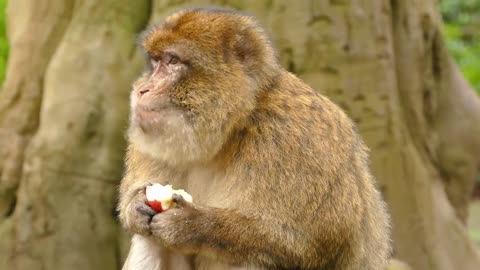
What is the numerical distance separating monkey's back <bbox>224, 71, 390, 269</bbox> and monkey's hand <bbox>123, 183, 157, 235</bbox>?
0.43 m

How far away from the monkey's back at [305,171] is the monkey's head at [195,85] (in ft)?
0.34

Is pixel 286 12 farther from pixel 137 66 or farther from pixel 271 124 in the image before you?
pixel 271 124

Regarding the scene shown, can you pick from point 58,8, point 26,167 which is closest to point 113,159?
point 26,167

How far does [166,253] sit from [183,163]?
0.45 metres

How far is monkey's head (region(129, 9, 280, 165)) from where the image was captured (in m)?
4.59

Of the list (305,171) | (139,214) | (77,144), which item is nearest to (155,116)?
(139,214)

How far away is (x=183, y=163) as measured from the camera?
4824 millimetres

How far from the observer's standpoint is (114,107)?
315 inches

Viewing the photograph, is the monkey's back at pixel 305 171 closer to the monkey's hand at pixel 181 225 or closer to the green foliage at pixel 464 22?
the monkey's hand at pixel 181 225

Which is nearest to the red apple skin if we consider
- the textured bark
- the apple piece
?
the apple piece

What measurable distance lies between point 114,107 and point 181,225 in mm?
3501

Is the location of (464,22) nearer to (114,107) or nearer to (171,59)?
(114,107)

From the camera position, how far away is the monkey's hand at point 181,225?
15.2ft

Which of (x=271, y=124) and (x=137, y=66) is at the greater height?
(x=271, y=124)
